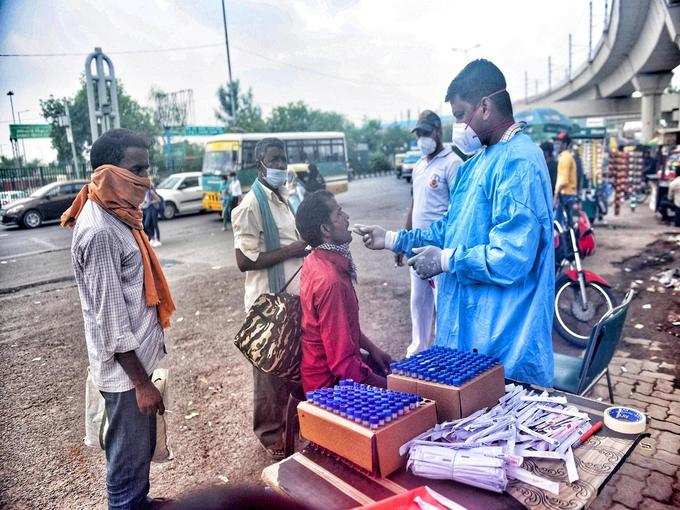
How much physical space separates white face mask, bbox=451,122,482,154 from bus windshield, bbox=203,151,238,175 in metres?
16.6

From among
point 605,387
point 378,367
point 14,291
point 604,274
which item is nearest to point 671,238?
point 604,274

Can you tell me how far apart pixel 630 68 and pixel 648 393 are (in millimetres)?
23014

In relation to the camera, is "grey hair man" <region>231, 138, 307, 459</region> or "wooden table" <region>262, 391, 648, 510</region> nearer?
"wooden table" <region>262, 391, 648, 510</region>

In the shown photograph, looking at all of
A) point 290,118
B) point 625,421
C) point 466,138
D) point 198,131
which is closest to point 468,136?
point 466,138

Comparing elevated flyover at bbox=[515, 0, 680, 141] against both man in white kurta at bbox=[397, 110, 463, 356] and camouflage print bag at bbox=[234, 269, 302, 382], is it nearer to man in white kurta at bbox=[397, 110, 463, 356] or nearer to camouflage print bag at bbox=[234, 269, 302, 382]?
man in white kurta at bbox=[397, 110, 463, 356]

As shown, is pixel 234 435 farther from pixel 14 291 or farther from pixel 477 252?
pixel 14 291

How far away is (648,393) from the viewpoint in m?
4.12

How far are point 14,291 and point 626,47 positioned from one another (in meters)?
21.9

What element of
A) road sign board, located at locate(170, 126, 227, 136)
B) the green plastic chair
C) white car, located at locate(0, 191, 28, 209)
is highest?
road sign board, located at locate(170, 126, 227, 136)

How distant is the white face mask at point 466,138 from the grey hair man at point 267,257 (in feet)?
3.89

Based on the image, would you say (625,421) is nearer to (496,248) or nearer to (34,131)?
(496,248)

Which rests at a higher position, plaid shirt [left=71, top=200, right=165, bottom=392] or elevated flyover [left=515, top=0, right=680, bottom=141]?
elevated flyover [left=515, top=0, right=680, bottom=141]

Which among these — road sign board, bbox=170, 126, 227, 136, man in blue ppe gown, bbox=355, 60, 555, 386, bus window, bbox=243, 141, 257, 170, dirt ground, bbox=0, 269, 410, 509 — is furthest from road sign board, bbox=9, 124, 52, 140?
man in blue ppe gown, bbox=355, 60, 555, 386

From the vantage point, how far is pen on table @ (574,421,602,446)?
178 centimetres
